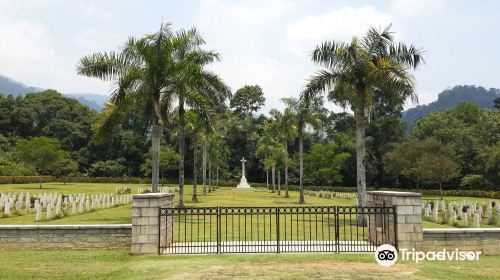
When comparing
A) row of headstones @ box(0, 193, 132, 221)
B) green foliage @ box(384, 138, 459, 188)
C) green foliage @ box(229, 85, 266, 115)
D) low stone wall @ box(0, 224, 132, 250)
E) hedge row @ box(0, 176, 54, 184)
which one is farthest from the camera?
green foliage @ box(229, 85, 266, 115)

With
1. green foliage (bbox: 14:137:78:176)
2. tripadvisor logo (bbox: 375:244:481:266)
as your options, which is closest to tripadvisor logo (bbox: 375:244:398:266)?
tripadvisor logo (bbox: 375:244:481:266)

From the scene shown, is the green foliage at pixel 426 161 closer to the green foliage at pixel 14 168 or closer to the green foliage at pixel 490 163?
the green foliage at pixel 490 163

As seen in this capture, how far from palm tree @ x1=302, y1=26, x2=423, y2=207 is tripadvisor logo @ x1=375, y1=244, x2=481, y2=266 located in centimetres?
757

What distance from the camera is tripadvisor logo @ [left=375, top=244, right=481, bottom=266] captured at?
451 inches

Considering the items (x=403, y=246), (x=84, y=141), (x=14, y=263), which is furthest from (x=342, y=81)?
(x=84, y=141)

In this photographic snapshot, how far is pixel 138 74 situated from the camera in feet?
66.2

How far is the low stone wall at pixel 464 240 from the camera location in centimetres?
1328

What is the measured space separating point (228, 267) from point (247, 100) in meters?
79.3

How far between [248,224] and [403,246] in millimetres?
8855

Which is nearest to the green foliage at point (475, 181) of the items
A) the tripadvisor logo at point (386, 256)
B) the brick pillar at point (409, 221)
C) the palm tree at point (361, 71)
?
the palm tree at point (361, 71)

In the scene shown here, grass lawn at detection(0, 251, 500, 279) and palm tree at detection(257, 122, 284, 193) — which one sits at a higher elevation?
palm tree at detection(257, 122, 284, 193)

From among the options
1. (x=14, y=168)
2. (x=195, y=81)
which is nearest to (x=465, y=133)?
(x=195, y=81)

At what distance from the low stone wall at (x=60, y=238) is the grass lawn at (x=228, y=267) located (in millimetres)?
815

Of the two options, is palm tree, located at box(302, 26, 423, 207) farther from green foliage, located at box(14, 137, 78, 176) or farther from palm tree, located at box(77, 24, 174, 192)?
green foliage, located at box(14, 137, 78, 176)
